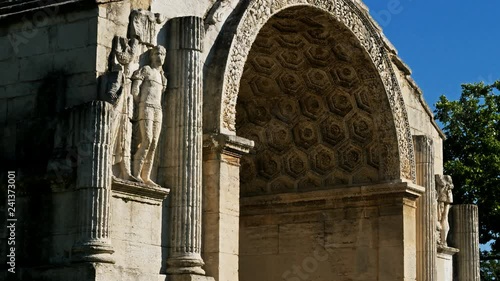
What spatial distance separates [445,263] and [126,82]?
9.78m

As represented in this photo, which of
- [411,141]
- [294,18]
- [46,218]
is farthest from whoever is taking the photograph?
[411,141]

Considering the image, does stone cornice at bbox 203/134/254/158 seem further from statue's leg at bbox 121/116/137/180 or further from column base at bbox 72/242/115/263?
column base at bbox 72/242/115/263

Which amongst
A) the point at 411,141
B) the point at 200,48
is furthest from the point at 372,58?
the point at 200,48

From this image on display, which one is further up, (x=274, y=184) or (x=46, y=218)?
(x=274, y=184)

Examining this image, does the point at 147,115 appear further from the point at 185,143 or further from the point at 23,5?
the point at 23,5

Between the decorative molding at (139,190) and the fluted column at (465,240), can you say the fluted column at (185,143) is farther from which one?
the fluted column at (465,240)

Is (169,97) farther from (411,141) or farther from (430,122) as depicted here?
(430,122)

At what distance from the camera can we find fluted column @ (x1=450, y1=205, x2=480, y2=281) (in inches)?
811

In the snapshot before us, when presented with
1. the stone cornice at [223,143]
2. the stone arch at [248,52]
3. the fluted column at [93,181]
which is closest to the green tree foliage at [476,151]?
the stone arch at [248,52]

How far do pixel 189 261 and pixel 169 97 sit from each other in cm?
210

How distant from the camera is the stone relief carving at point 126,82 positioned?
40.0 feet

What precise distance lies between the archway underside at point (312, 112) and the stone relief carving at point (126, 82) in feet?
15.0

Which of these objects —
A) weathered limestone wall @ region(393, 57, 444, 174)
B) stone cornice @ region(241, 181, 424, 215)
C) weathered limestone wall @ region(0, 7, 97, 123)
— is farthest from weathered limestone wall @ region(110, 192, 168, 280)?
weathered limestone wall @ region(393, 57, 444, 174)

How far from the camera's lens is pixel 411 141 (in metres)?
18.8
